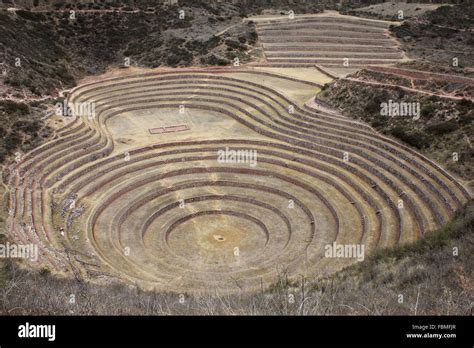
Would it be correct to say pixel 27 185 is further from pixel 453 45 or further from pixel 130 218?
pixel 453 45

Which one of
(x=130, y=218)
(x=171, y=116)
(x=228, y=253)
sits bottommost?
(x=228, y=253)

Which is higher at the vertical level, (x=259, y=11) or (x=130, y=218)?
(x=259, y=11)

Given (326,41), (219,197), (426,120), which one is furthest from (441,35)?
(219,197)

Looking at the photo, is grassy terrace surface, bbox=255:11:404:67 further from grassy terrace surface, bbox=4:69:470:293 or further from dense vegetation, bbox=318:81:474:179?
dense vegetation, bbox=318:81:474:179

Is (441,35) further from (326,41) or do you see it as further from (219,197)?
(219,197)

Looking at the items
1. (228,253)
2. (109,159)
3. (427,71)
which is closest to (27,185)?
(109,159)

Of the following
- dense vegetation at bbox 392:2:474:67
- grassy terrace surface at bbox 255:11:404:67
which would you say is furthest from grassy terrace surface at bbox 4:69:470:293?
dense vegetation at bbox 392:2:474:67

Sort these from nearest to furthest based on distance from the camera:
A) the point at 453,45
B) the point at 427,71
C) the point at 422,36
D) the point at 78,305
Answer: the point at 78,305
the point at 427,71
the point at 453,45
the point at 422,36

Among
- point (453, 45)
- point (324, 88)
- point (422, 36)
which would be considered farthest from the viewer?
point (422, 36)

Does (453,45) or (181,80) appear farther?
(453,45)
